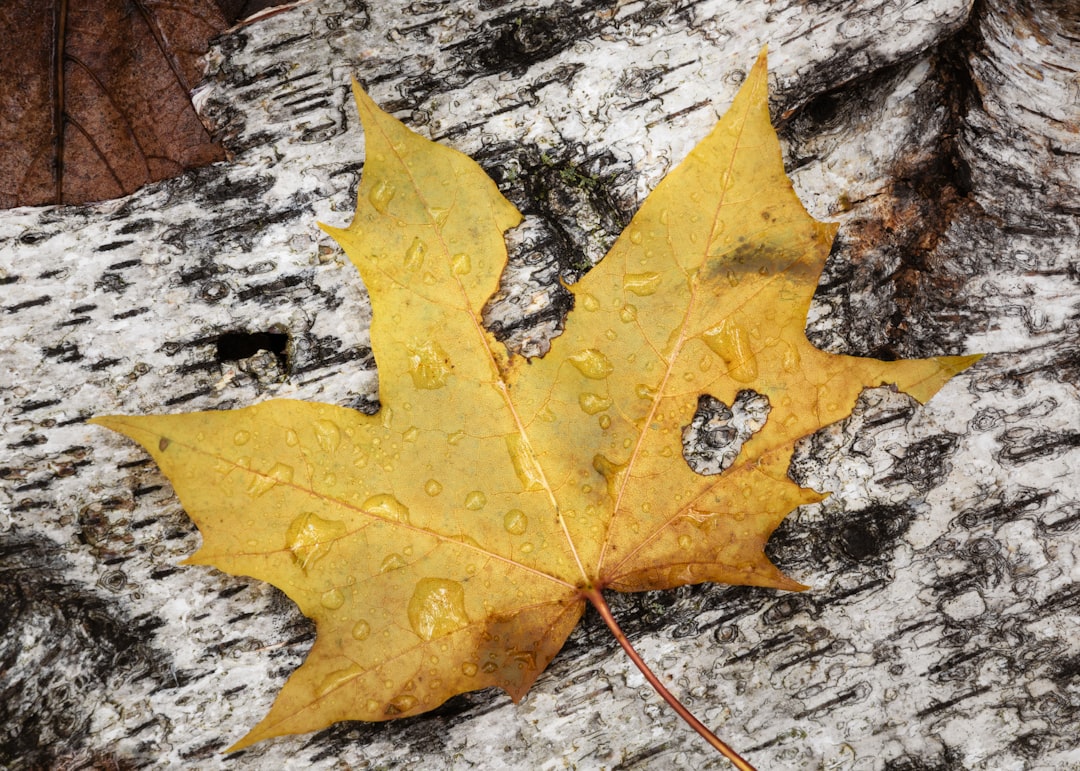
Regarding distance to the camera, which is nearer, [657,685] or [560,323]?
[657,685]

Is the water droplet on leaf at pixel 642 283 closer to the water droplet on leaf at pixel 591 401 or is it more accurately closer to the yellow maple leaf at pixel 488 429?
the yellow maple leaf at pixel 488 429

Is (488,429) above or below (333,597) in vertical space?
above

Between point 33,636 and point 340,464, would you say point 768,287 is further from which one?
point 33,636

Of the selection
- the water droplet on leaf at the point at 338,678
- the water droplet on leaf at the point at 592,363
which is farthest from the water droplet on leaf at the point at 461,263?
the water droplet on leaf at the point at 338,678

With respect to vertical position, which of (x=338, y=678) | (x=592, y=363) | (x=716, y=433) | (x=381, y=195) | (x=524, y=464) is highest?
(x=381, y=195)

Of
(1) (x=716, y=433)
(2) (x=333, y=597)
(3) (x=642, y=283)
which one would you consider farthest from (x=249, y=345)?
(1) (x=716, y=433)

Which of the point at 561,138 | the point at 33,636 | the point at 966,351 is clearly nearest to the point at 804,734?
the point at 966,351

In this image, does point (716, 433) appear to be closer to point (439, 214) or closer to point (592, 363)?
point (592, 363)

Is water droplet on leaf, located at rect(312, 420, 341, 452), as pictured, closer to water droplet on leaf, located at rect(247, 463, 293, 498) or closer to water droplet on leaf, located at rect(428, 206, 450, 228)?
water droplet on leaf, located at rect(247, 463, 293, 498)
